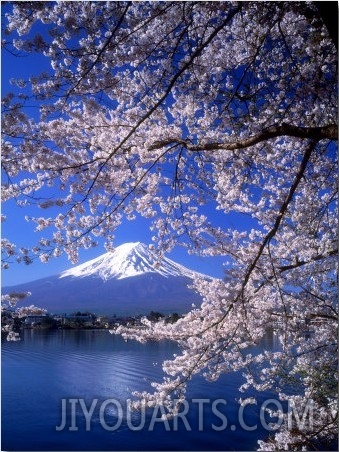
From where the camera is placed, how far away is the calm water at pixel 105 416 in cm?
739

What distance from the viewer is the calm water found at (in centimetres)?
739

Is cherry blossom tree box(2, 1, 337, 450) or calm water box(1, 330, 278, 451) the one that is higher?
cherry blossom tree box(2, 1, 337, 450)

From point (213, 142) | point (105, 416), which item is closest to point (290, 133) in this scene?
point (213, 142)

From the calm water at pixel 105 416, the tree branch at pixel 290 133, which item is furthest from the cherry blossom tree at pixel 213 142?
the calm water at pixel 105 416

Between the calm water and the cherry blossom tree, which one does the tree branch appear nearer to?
the cherry blossom tree

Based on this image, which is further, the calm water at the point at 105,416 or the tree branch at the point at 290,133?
the calm water at the point at 105,416

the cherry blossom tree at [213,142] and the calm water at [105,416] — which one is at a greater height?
the cherry blossom tree at [213,142]

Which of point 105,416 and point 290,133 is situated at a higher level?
point 290,133

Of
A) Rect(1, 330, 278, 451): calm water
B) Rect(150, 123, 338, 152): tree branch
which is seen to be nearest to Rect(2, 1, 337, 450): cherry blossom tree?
Rect(150, 123, 338, 152): tree branch

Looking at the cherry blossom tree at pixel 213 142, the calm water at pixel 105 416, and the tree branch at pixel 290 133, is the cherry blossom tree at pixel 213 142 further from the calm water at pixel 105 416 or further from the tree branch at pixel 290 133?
the calm water at pixel 105 416

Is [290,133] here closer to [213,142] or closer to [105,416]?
[213,142]

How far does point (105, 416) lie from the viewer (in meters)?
8.63

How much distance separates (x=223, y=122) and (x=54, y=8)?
1030 mm

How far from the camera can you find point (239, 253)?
275 cm
